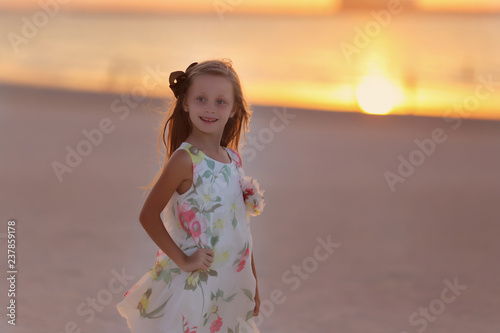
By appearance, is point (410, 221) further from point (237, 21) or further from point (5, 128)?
point (237, 21)

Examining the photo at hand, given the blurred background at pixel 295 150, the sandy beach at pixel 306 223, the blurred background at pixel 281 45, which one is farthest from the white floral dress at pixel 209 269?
the blurred background at pixel 281 45

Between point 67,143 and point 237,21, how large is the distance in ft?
26.4

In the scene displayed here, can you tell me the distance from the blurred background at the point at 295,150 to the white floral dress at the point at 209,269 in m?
0.27

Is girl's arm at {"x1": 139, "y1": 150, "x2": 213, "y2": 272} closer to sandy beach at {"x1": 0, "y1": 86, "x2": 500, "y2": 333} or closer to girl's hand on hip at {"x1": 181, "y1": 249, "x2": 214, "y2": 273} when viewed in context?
girl's hand on hip at {"x1": 181, "y1": 249, "x2": 214, "y2": 273}

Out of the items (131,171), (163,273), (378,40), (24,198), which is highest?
A: (378,40)

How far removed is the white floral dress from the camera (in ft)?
5.86

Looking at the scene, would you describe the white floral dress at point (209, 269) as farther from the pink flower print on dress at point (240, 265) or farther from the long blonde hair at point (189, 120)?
the long blonde hair at point (189, 120)

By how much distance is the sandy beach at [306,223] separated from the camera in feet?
10.4

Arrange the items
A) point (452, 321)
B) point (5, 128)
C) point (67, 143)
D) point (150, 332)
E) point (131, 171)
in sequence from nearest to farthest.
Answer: point (150, 332) < point (452, 321) < point (131, 171) < point (67, 143) < point (5, 128)

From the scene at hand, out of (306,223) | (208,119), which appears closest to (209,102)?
(208,119)

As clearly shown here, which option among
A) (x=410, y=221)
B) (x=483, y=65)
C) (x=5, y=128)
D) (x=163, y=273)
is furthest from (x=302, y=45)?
(x=163, y=273)

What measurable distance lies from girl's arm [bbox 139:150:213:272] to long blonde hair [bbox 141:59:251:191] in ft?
0.18

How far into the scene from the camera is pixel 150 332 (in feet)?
5.93

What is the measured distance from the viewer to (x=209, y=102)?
72.5 inches
